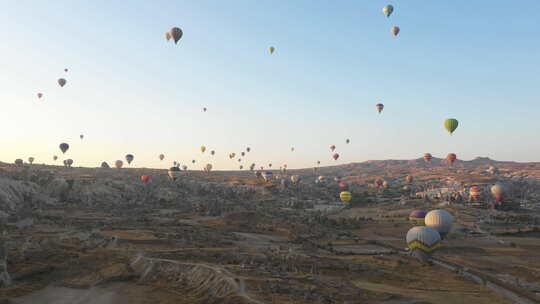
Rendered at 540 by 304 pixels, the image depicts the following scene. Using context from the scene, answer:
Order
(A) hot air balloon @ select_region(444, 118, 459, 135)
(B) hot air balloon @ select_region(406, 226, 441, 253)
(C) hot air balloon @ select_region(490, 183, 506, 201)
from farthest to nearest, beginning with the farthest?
(C) hot air balloon @ select_region(490, 183, 506, 201) → (A) hot air balloon @ select_region(444, 118, 459, 135) → (B) hot air balloon @ select_region(406, 226, 441, 253)

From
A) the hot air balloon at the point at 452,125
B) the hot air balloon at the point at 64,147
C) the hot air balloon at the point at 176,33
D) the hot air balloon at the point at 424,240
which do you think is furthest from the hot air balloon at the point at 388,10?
the hot air balloon at the point at 64,147

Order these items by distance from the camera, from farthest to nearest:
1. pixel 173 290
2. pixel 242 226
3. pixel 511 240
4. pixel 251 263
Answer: pixel 242 226 → pixel 511 240 → pixel 251 263 → pixel 173 290

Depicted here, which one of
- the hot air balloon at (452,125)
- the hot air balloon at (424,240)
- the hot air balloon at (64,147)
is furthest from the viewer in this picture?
the hot air balloon at (64,147)

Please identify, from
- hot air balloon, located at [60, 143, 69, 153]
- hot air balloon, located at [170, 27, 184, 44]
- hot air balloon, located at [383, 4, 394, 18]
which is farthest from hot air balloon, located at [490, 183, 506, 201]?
→ hot air balloon, located at [60, 143, 69, 153]

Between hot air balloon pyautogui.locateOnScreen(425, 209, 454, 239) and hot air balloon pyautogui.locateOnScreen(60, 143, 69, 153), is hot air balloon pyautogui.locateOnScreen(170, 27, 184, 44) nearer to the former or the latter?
hot air balloon pyautogui.locateOnScreen(425, 209, 454, 239)

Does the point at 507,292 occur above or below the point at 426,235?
below

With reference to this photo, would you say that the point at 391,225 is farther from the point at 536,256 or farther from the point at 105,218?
the point at 105,218

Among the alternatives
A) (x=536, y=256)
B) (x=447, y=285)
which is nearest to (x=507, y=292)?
(x=447, y=285)

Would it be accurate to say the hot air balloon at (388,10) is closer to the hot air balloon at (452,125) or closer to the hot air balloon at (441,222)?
the hot air balloon at (452,125)

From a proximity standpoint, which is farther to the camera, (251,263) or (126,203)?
(126,203)

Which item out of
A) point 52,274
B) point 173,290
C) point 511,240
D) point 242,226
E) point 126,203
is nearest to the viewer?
point 173,290

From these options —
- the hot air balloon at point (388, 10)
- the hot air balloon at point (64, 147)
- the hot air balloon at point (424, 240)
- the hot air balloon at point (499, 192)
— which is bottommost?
the hot air balloon at point (424, 240)
